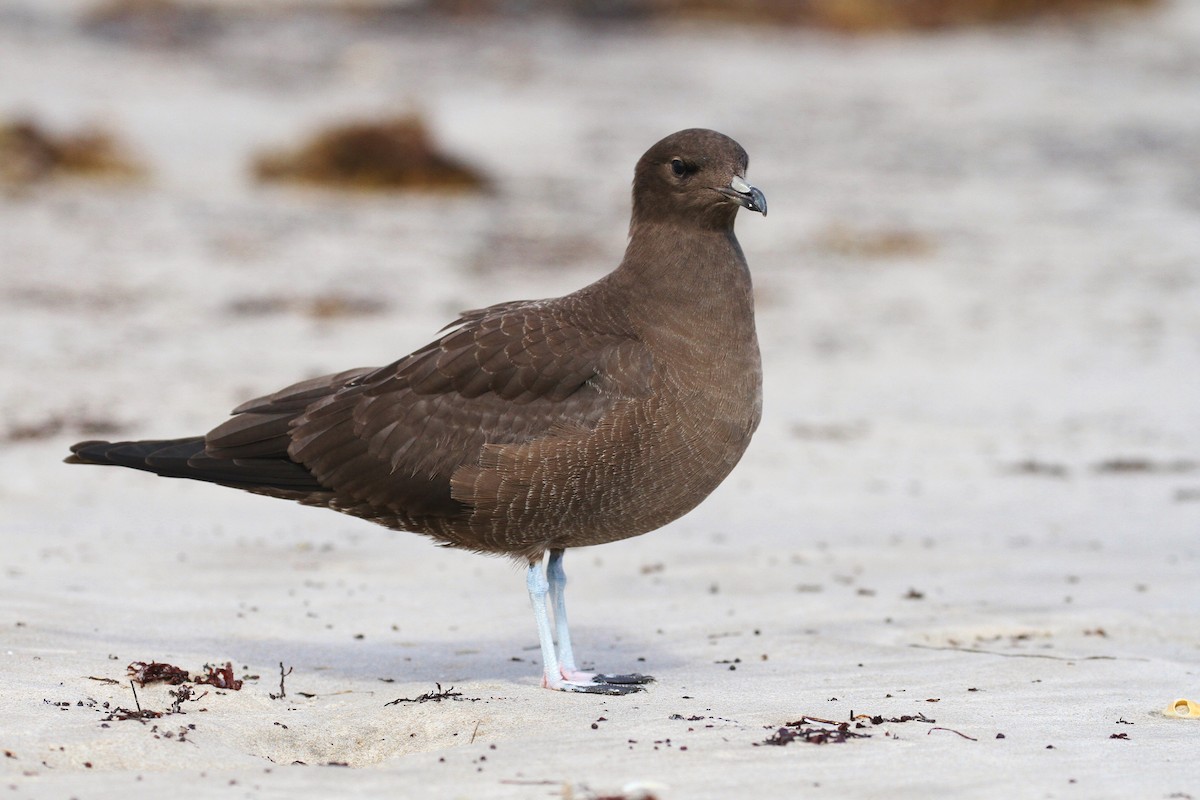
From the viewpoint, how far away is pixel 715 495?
35.4 feet

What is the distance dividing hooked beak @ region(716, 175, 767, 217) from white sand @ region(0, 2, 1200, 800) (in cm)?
202

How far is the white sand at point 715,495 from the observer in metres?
5.77

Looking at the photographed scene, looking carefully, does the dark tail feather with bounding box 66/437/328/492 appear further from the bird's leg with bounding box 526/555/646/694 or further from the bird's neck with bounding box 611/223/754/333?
the bird's neck with bounding box 611/223/754/333

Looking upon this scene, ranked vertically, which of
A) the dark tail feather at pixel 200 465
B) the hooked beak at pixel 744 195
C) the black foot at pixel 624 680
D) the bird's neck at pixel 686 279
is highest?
the hooked beak at pixel 744 195

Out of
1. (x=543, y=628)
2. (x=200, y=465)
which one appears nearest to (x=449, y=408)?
(x=543, y=628)

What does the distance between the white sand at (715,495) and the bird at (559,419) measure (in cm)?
72

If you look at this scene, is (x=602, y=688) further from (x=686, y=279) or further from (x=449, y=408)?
(x=686, y=279)

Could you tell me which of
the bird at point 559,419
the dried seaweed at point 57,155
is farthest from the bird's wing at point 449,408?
the dried seaweed at point 57,155

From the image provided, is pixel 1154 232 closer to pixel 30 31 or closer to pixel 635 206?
pixel 635 206

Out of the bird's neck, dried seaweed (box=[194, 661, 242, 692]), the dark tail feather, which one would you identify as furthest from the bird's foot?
the bird's neck

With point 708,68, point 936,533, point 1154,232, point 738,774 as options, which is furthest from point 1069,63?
point 738,774

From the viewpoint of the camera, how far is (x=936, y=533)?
32.8 feet

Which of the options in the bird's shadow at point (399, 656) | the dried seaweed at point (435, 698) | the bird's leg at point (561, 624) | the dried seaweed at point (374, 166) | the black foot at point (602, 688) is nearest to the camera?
the dried seaweed at point (435, 698)

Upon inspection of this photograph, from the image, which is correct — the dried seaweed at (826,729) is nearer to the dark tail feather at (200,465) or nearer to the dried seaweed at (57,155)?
the dark tail feather at (200,465)
